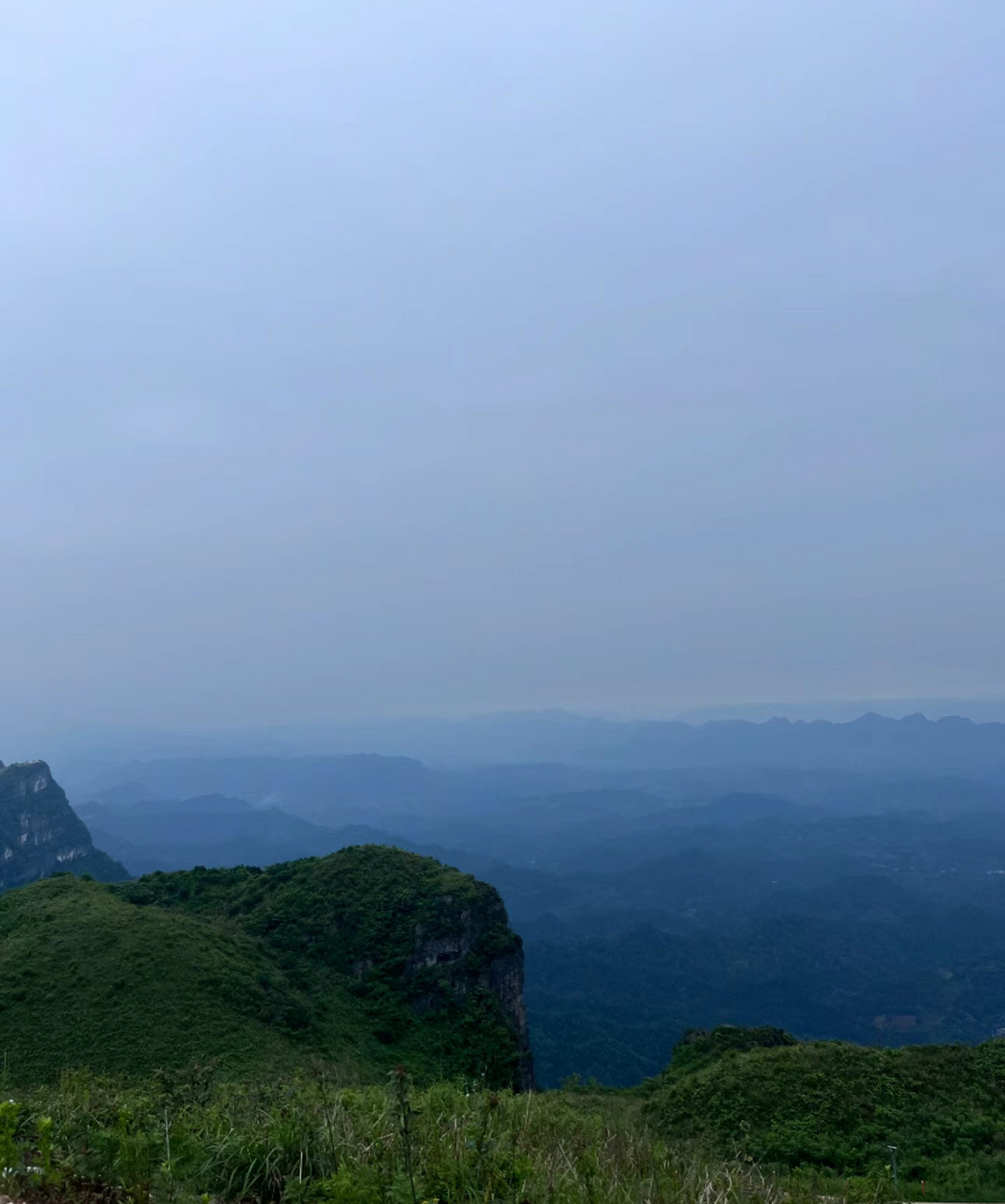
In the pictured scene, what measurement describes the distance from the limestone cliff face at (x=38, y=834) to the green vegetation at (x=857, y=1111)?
13387 centimetres

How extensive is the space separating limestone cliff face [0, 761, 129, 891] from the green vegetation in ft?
439

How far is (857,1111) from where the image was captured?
20953 millimetres

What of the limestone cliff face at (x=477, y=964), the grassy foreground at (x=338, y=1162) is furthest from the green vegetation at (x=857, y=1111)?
the limestone cliff face at (x=477, y=964)

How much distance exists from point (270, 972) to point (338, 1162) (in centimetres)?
3803

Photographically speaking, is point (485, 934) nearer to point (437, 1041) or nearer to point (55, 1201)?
point (437, 1041)

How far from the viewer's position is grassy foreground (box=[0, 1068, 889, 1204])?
17.8ft

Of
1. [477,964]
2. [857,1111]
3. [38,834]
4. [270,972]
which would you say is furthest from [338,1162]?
[38,834]

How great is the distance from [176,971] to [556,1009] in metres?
77.3

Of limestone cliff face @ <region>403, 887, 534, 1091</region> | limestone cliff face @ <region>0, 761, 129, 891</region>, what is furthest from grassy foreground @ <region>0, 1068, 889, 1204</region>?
limestone cliff face @ <region>0, 761, 129, 891</region>

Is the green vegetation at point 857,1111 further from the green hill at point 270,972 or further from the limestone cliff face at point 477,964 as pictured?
the limestone cliff face at point 477,964

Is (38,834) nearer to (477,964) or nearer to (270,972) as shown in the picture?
(270,972)

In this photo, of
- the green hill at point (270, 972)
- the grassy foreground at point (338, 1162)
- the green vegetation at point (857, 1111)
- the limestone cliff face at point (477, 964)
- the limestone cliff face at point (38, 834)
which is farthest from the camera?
the limestone cliff face at point (38, 834)

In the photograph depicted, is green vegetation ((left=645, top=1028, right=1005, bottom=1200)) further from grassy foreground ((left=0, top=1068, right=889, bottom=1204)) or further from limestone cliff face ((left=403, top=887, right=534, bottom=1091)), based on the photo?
limestone cliff face ((left=403, top=887, right=534, bottom=1091))

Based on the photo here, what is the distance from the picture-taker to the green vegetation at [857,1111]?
17.2 m
